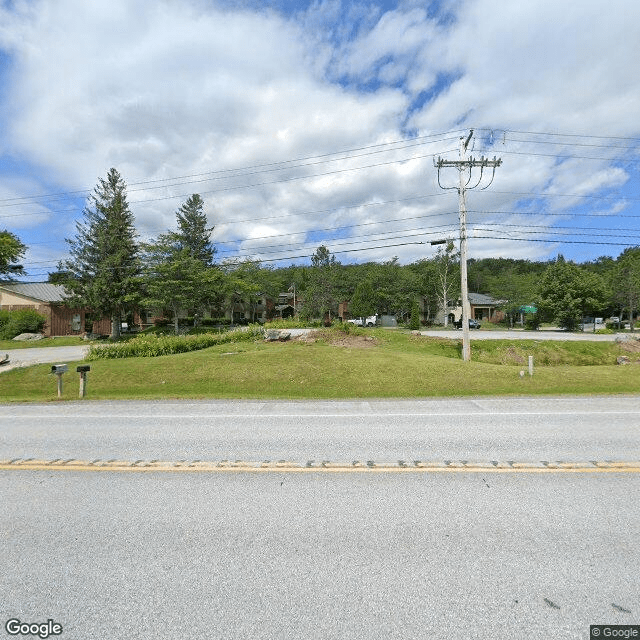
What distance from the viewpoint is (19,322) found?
3978 centimetres

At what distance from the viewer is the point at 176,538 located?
4.07 meters

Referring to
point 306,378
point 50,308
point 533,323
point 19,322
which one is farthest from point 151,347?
point 533,323

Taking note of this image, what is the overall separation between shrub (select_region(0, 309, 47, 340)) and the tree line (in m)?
3.98

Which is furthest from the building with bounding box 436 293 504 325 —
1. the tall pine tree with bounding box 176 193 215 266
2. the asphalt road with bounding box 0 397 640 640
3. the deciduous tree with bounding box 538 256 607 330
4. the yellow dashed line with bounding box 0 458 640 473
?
the asphalt road with bounding box 0 397 640 640

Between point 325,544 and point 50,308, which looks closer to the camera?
point 325,544

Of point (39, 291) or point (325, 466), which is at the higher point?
point (39, 291)

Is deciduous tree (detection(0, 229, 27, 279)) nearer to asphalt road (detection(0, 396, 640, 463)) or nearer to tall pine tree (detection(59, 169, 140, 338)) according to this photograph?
tall pine tree (detection(59, 169, 140, 338))

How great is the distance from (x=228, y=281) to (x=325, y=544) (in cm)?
4635

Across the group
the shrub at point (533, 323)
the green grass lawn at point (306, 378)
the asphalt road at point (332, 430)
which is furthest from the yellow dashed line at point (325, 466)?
the shrub at point (533, 323)

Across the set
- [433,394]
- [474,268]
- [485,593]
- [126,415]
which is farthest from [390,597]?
[474,268]

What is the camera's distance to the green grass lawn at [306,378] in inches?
552

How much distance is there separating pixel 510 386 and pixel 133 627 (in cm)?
1428

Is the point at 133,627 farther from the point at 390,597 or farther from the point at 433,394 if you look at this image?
the point at 433,394

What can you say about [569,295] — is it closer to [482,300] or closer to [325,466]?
[482,300]
